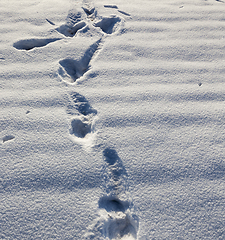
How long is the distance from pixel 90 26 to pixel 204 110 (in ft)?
3.17

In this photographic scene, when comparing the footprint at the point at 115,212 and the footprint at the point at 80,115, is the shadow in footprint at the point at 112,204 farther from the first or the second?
the footprint at the point at 80,115

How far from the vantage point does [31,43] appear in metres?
1.45

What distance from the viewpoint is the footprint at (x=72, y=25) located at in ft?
5.03

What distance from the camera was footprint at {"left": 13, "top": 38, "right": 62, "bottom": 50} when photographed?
4.70 ft

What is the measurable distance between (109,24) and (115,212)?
1.28 meters

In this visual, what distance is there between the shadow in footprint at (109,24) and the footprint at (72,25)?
0.39ft

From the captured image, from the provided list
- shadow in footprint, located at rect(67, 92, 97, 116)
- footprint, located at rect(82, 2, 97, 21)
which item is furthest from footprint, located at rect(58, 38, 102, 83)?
footprint, located at rect(82, 2, 97, 21)

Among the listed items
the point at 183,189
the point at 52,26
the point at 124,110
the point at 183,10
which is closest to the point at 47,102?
the point at 124,110

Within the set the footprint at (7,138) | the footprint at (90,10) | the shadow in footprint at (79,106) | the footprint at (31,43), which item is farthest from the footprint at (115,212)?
the footprint at (90,10)

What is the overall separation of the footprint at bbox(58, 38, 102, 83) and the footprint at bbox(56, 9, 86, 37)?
27 cm

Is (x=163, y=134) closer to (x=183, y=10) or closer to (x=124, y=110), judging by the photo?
(x=124, y=110)

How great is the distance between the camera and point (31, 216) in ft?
2.75

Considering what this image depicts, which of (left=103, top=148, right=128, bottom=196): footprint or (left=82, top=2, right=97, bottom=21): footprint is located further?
(left=82, top=2, right=97, bottom=21): footprint

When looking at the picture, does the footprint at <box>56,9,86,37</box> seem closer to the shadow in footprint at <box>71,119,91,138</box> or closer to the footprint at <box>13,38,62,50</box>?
the footprint at <box>13,38,62,50</box>
